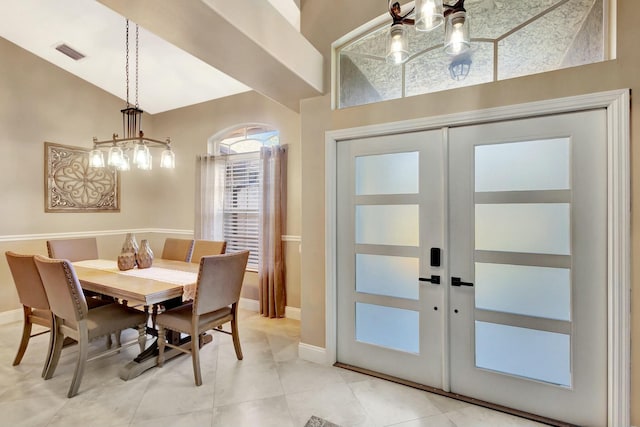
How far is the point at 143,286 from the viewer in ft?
7.92

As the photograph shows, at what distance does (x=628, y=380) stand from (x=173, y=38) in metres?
3.34

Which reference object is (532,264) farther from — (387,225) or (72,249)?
(72,249)

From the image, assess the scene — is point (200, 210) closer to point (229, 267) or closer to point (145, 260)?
point (145, 260)

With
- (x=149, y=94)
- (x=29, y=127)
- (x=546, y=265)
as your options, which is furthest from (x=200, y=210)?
(x=546, y=265)

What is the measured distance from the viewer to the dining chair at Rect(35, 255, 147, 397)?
2193 millimetres

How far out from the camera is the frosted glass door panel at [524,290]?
1.95 metres

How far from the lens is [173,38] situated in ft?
6.08

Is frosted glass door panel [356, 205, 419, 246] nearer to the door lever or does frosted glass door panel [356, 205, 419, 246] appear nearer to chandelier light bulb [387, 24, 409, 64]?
the door lever

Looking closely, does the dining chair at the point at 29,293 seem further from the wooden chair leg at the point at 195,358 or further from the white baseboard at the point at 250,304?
the white baseboard at the point at 250,304

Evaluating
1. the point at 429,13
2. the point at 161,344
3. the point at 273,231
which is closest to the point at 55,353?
the point at 161,344

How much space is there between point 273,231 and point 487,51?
2792 mm

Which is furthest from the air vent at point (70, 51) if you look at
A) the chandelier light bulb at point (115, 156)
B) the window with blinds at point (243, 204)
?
the window with blinds at point (243, 204)

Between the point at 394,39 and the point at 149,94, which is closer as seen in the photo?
the point at 394,39

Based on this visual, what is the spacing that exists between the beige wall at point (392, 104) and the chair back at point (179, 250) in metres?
1.61
